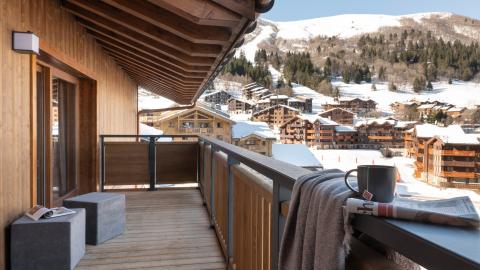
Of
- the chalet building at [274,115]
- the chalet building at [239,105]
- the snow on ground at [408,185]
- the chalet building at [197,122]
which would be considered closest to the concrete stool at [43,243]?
the snow on ground at [408,185]

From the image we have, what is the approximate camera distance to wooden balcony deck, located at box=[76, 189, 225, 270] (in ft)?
9.70

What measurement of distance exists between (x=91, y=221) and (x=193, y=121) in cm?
1399

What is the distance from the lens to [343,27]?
108m

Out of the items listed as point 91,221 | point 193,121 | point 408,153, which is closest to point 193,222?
point 91,221

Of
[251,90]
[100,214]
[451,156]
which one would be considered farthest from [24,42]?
[251,90]

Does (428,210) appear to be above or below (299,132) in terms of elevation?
below

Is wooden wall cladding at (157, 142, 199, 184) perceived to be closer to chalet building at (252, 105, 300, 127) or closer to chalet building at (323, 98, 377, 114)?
chalet building at (252, 105, 300, 127)

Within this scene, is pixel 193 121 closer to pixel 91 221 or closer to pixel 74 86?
pixel 74 86

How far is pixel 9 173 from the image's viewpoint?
2463mm

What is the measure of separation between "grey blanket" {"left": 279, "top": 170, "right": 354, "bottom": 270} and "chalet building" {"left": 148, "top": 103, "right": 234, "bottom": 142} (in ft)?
47.9

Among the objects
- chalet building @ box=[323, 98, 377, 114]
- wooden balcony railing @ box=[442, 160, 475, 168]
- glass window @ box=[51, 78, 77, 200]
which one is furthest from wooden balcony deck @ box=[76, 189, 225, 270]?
chalet building @ box=[323, 98, 377, 114]

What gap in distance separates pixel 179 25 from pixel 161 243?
6.75 feet

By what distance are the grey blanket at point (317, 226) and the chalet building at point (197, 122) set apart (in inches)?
575

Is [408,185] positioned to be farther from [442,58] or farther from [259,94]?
[259,94]
